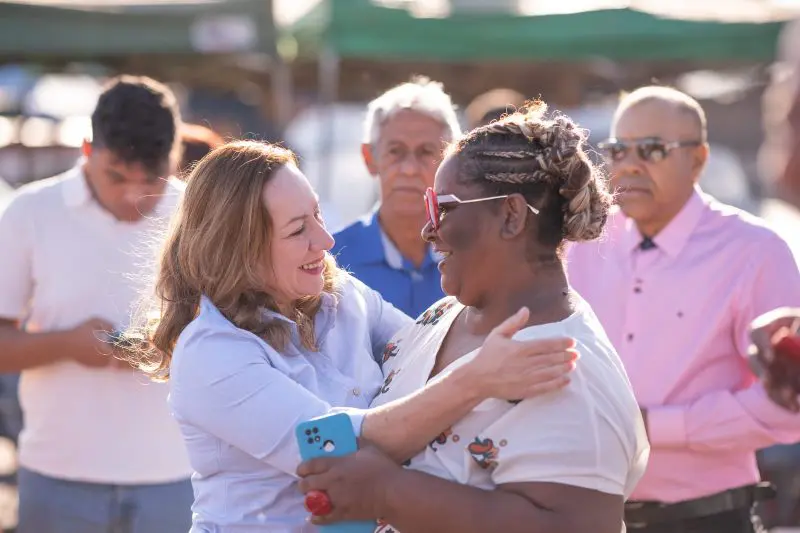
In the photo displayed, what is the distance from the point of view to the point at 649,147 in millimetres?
4492

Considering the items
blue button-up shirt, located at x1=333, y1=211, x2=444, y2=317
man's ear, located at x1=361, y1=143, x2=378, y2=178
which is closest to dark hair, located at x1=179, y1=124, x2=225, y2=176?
man's ear, located at x1=361, y1=143, x2=378, y2=178

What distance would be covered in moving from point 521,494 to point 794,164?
1.26 m

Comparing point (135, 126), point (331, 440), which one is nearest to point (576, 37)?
point (135, 126)

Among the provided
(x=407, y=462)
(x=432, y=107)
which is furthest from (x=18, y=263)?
(x=407, y=462)

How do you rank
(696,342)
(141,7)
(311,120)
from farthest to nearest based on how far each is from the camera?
(311,120), (141,7), (696,342)

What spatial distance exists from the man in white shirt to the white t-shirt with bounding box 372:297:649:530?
79.5 inches

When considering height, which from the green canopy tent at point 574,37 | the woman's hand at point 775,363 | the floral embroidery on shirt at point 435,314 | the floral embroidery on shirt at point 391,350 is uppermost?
the green canopy tent at point 574,37

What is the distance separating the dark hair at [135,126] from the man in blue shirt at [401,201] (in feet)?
2.34

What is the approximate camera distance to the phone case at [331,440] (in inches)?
108

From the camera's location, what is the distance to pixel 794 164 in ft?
4.78

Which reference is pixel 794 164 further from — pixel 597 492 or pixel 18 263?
pixel 18 263

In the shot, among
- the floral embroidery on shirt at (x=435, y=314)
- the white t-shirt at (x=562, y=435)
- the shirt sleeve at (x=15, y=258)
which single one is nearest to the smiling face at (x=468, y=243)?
the white t-shirt at (x=562, y=435)

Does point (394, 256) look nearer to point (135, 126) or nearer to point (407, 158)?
point (407, 158)

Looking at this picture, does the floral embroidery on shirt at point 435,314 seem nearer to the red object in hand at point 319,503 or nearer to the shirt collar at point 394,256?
the red object in hand at point 319,503
